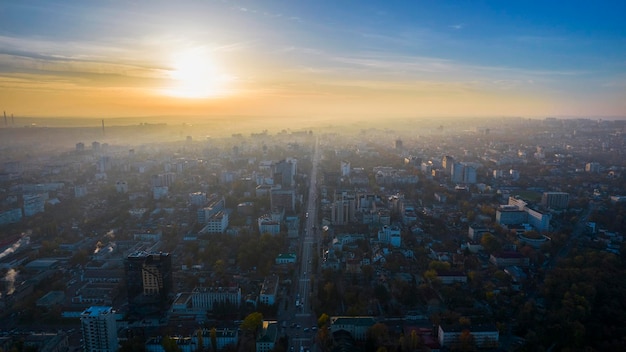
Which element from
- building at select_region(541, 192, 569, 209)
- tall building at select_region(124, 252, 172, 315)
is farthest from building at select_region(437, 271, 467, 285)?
building at select_region(541, 192, 569, 209)

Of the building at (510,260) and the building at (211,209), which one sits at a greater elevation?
the building at (211,209)

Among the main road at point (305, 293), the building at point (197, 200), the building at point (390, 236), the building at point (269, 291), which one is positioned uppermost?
the building at point (197, 200)

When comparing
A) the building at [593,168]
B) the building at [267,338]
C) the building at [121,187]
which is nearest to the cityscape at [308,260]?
the building at [267,338]

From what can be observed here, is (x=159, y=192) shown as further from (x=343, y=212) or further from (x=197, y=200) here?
(x=343, y=212)

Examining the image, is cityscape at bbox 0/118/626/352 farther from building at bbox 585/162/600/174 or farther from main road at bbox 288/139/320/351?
building at bbox 585/162/600/174

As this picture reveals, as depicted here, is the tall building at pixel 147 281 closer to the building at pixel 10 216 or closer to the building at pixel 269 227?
the building at pixel 269 227

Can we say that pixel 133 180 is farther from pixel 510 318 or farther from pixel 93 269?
pixel 510 318

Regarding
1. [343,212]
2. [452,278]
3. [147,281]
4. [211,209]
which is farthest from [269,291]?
[211,209]
